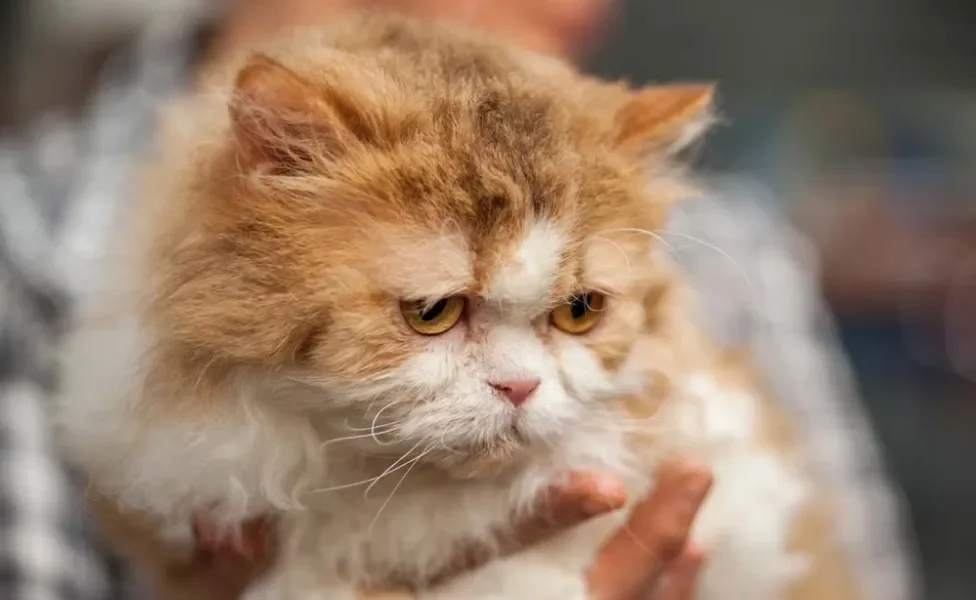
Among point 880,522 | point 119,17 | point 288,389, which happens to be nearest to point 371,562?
point 288,389

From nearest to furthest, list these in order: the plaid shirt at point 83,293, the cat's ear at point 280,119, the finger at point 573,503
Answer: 1. the cat's ear at point 280,119
2. the finger at point 573,503
3. the plaid shirt at point 83,293

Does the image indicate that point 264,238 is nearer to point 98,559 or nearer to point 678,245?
point 678,245

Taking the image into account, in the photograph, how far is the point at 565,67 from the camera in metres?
0.83

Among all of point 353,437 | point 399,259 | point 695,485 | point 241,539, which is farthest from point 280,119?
point 695,485

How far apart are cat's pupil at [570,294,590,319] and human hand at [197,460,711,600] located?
143 mm

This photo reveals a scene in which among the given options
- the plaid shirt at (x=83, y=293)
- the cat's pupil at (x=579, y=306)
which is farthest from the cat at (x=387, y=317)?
the plaid shirt at (x=83, y=293)

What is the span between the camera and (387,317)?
570mm

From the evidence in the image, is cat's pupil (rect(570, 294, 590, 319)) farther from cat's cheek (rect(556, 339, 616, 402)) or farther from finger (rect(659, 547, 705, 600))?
finger (rect(659, 547, 705, 600))

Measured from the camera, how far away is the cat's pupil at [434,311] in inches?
22.9

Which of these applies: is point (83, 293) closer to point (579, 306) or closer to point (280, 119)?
point (280, 119)

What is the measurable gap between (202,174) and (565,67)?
391mm

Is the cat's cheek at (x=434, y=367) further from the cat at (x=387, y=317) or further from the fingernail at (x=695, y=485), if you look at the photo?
the fingernail at (x=695, y=485)

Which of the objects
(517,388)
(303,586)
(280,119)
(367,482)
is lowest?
(303,586)

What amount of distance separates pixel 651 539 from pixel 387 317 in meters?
0.31
